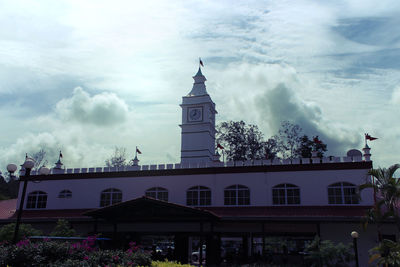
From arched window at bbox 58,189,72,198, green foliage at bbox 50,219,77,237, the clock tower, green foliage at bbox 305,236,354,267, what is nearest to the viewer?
green foliage at bbox 305,236,354,267

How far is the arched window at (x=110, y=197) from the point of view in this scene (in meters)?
27.9

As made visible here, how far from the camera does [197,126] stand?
3788 cm

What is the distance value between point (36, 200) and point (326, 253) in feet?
71.9

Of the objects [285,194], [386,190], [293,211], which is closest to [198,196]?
[285,194]

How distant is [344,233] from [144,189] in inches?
540

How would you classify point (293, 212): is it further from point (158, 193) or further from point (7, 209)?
point (7, 209)

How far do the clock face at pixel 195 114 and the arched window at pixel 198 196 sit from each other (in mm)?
12650

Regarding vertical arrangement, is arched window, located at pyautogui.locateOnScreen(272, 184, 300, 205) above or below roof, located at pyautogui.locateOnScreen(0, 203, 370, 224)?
above

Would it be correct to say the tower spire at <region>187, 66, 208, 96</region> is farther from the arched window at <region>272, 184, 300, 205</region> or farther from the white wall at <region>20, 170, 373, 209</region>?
the arched window at <region>272, 184, 300, 205</region>

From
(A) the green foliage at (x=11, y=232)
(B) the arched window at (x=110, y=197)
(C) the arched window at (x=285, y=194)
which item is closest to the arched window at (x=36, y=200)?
(B) the arched window at (x=110, y=197)

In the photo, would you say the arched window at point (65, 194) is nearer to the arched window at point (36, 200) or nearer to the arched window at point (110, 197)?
the arched window at point (36, 200)

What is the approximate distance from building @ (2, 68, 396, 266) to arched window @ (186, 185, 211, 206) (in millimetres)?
68

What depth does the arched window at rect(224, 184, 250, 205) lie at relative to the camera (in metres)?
25.5

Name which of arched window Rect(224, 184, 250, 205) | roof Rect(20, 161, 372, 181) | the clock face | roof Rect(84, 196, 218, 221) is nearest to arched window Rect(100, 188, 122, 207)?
roof Rect(20, 161, 372, 181)
